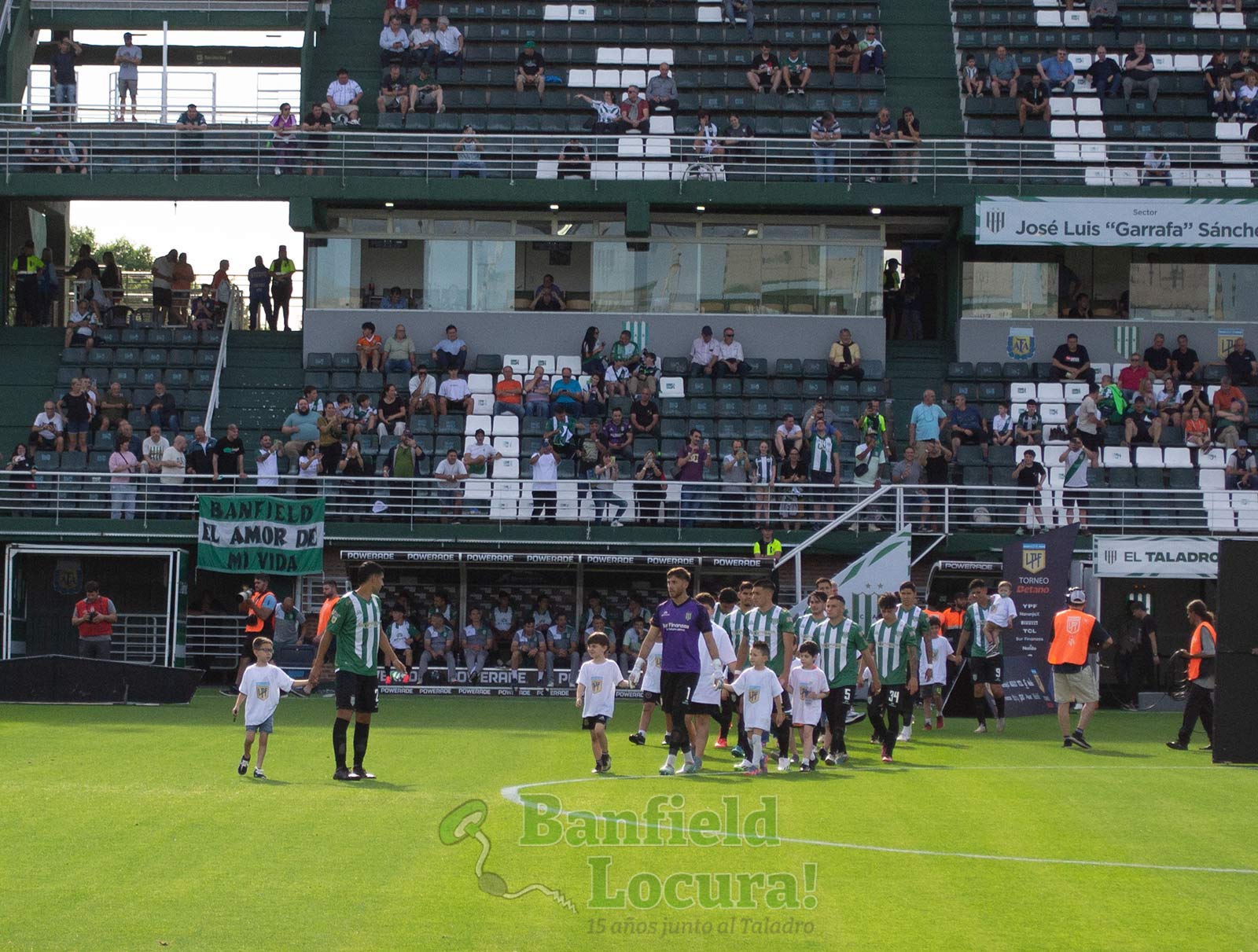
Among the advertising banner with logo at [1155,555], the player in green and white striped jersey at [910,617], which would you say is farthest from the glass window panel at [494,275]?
the player in green and white striped jersey at [910,617]

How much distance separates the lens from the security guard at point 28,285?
3459 cm

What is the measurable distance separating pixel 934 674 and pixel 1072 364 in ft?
41.4

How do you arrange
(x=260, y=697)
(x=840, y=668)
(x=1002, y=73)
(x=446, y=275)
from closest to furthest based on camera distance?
(x=260, y=697) < (x=840, y=668) < (x=446, y=275) < (x=1002, y=73)

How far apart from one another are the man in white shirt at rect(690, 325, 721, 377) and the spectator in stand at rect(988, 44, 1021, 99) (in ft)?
28.4

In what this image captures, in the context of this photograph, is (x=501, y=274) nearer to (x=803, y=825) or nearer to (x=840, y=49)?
(x=840, y=49)

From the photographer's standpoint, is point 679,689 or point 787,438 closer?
point 679,689

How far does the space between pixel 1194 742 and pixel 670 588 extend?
25.7 ft

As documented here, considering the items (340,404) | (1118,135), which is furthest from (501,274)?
(1118,135)

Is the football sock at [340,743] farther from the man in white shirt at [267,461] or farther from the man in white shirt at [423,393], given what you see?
the man in white shirt at [423,393]

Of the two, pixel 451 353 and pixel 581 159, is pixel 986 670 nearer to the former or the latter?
pixel 451 353

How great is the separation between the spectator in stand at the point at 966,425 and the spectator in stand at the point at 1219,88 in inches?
A: 390

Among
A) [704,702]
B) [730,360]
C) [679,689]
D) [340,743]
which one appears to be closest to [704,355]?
[730,360]

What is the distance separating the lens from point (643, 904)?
883 centimetres

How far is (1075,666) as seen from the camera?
18875mm
